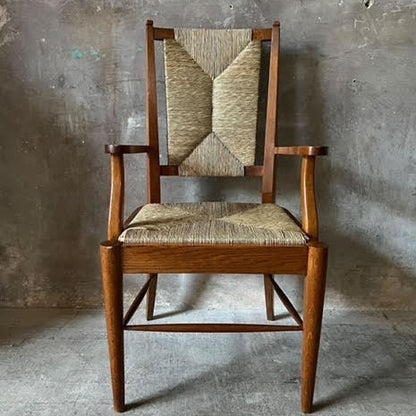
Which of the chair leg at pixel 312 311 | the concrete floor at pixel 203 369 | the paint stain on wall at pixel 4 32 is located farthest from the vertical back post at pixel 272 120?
the paint stain on wall at pixel 4 32

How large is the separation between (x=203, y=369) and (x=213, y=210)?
50 centimetres

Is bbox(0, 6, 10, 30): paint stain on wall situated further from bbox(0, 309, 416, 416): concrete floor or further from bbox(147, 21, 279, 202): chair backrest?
bbox(0, 309, 416, 416): concrete floor

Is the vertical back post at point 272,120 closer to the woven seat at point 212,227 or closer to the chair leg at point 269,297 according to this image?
the woven seat at point 212,227

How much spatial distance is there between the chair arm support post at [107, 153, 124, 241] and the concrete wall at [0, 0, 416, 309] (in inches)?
20.6

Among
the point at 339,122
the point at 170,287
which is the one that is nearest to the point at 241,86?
the point at 339,122

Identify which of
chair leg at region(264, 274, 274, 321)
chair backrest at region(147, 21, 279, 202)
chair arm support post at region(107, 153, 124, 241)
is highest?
chair backrest at region(147, 21, 279, 202)

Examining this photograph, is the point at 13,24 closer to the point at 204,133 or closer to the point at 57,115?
the point at 57,115

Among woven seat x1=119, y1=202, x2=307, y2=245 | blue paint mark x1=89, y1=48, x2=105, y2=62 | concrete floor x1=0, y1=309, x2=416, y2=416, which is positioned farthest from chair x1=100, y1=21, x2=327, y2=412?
blue paint mark x1=89, y1=48, x2=105, y2=62

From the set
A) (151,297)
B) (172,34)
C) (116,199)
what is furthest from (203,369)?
(172,34)

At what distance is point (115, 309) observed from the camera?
116cm

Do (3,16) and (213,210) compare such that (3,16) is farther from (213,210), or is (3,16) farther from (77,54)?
(213,210)

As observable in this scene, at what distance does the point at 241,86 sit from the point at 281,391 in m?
0.96

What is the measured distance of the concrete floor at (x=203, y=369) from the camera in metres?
1.26

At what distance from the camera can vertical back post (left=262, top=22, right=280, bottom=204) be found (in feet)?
4.93
